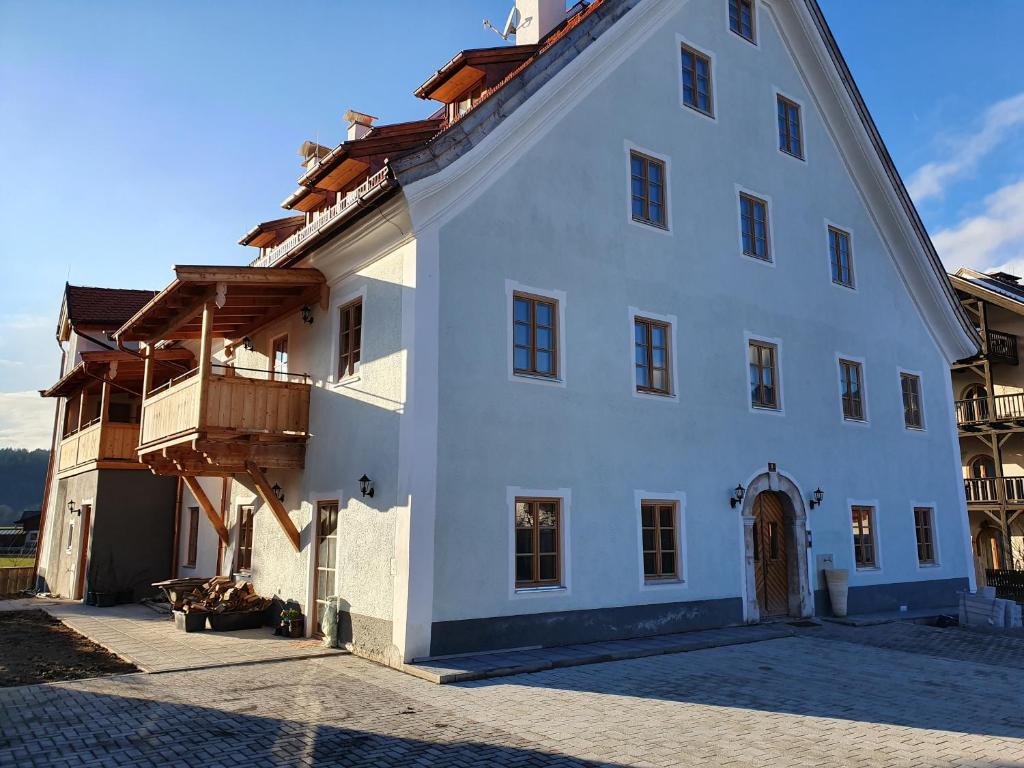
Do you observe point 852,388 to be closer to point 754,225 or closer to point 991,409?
point 754,225

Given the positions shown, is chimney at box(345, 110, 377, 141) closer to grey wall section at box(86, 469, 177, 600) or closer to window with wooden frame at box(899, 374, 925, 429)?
grey wall section at box(86, 469, 177, 600)

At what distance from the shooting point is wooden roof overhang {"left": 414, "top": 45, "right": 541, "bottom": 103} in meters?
14.2

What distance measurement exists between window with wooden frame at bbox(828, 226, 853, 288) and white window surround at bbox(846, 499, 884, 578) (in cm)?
515

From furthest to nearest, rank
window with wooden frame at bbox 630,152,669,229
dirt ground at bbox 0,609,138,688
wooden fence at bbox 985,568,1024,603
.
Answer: wooden fence at bbox 985,568,1024,603 < window with wooden frame at bbox 630,152,669,229 < dirt ground at bbox 0,609,138,688

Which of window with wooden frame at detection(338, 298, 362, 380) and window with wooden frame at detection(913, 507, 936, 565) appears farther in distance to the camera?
window with wooden frame at detection(913, 507, 936, 565)

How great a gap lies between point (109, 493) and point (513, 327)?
13240 mm

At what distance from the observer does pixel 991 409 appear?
28.2 metres

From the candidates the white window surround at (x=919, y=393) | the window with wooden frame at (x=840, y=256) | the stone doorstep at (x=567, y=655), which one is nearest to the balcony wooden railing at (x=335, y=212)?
the stone doorstep at (x=567, y=655)

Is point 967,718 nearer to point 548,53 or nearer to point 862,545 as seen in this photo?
point 862,545

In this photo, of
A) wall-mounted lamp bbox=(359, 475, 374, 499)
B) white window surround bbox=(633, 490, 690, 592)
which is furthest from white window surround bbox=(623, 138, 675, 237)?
wall-mounted lamp bbox=(359, 475, 374, 499)

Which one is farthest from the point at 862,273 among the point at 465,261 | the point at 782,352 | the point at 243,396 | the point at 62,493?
the point at 62,493

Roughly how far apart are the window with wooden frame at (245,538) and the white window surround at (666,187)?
9.89 metres

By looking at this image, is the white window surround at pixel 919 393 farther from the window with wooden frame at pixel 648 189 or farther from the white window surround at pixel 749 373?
the window with wooden frame at pixel 648 189

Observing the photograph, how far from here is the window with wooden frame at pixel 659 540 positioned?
44.8 ft
